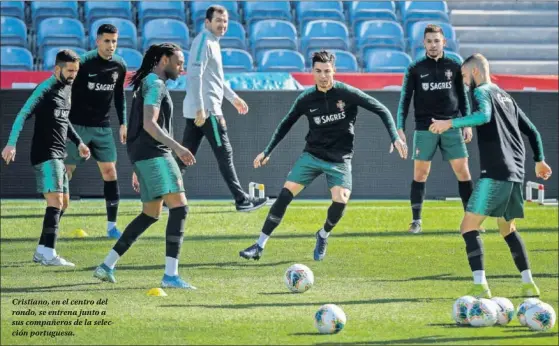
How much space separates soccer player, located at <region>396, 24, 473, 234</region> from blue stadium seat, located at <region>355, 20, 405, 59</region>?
9.58m

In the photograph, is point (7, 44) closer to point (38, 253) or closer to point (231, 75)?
point (231, 75)

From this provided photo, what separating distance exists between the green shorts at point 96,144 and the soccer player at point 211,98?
93 centimetres

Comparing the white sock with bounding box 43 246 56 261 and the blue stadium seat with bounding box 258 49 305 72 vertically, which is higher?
the blue stadium seat with bounding box 258 49 305 72

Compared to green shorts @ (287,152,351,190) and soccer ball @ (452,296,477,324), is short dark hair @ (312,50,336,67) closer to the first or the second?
green shorts @ (287,152,351,190)

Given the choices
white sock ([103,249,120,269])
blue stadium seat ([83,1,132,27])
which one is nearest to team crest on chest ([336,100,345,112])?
white sock ([103,249,120,269])

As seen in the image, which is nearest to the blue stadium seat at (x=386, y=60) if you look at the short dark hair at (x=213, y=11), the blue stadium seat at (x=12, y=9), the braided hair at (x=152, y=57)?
the blue stadium seat at (x=12, y=9)

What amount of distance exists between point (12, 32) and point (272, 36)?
481cm

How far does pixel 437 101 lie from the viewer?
43.8 feet

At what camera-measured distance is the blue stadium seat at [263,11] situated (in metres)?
23.3

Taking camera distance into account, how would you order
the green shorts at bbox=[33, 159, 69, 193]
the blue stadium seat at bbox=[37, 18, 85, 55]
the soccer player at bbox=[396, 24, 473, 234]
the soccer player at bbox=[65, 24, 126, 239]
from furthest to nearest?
1. the blue stadium seat at bbox=[37, 18, 85, 55]
2. the soccer player at bbox=[396, 24, 473, 234]
3. the soccer player at bbox=[65, 24, 126, 239]
4. the green shorts at bbox=[33, 159, 69, 193]

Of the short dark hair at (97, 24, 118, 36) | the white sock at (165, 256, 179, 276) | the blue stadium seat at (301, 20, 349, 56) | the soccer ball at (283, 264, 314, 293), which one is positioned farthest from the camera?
the blue stadium seat at (301, 20, 349, 56)

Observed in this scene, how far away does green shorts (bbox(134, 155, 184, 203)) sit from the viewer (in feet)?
32.0

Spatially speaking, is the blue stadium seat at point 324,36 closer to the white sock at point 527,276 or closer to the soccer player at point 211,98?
the soccer player at point 211,98

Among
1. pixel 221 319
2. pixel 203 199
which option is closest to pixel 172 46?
pixel 221 319
